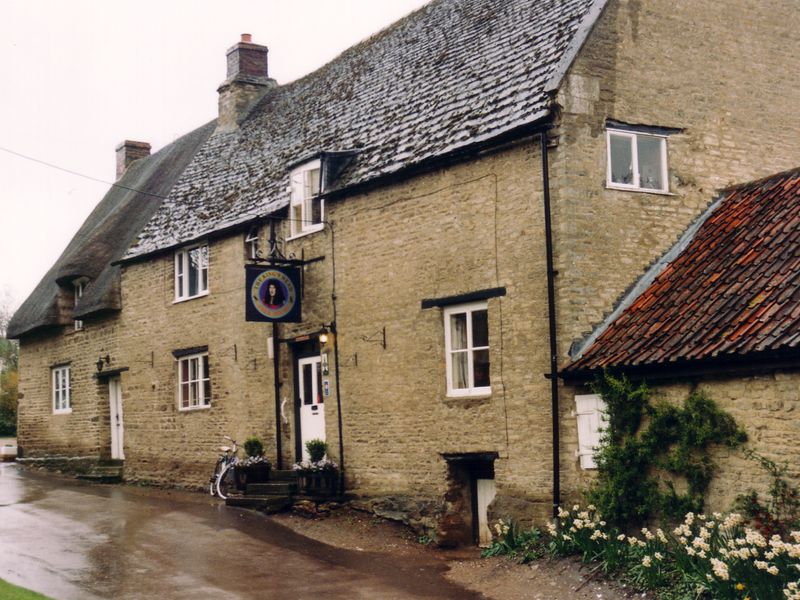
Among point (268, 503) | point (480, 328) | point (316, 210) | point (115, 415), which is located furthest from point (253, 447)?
point (115, 415)

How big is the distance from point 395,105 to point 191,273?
22.4 feet

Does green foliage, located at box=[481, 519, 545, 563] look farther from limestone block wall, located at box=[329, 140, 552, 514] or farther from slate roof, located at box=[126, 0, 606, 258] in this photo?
slate roof, located at box=[126, 0, 606, 258]

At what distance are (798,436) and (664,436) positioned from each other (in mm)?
1929

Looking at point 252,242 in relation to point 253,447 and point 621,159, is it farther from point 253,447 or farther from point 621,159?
point 621,159

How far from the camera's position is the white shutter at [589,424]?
13711 millimetres

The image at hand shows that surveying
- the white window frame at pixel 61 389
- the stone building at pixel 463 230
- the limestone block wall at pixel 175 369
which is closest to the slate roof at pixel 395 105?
the stone building at pixel 463 230

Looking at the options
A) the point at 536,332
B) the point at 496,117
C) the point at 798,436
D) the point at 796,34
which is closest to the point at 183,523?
the point at 536,332

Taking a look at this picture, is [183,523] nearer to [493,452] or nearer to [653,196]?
[493,452]

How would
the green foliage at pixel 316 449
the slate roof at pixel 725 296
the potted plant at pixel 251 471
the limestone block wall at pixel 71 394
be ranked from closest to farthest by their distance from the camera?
the slate roof at pixel 725 296 → the green foliage at pixel 316 449 → the potted plant at pixel 251 471 → the limestone block wall at pixel 71 394

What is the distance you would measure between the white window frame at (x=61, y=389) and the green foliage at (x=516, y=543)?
697 inches

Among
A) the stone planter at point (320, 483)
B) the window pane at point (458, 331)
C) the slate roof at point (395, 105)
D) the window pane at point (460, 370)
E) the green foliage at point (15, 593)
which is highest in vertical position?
the slate roof at point (395, 105)

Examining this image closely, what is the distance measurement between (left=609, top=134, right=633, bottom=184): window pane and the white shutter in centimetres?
351

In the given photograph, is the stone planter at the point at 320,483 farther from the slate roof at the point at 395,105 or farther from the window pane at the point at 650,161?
the window pane at the point at 650,161

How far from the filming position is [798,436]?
11273 millimetres
